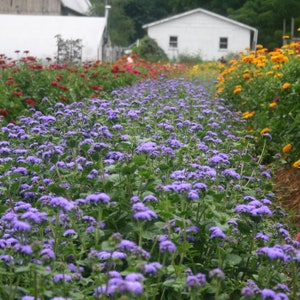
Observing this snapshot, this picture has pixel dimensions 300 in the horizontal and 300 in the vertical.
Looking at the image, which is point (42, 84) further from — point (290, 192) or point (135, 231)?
point (135, 231)

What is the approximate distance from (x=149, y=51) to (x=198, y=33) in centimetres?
476

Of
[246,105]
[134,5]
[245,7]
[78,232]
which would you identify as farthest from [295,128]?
[134,5]

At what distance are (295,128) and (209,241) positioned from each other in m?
3.45

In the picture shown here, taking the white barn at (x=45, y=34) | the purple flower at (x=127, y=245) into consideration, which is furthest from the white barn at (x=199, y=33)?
the purple flower at (x=127, y=245)

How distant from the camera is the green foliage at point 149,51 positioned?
35744mm

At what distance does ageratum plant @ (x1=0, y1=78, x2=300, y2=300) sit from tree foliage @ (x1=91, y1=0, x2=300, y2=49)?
39231 millimetres

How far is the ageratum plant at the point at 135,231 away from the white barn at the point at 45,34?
71.7 feet

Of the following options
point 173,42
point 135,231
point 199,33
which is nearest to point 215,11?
point 199,33

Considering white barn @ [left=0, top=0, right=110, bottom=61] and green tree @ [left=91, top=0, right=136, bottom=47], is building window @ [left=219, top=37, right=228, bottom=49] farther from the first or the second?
white barn @ [left=0, top=0, right=110, bottom=61]

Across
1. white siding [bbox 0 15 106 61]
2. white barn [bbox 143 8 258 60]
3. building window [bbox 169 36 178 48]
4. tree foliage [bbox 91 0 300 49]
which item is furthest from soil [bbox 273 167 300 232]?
tree foliage [bbox 91 0 300 49]

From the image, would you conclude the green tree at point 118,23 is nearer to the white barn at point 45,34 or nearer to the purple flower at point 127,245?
the white barn at point 45,34

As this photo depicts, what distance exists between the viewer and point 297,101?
22.1 ft

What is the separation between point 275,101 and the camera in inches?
285

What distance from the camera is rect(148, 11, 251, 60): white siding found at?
3962cm
